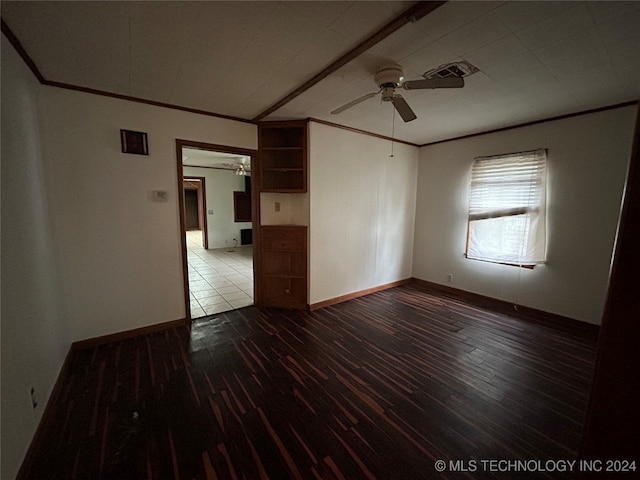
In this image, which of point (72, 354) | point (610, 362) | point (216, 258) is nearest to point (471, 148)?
point (610, 362)

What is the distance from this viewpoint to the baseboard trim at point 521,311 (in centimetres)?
309

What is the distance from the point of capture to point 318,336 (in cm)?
291

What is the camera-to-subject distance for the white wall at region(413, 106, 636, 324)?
9.45ft

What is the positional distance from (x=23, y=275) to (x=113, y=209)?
3.86 ft

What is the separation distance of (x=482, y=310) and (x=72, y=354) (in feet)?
16.0

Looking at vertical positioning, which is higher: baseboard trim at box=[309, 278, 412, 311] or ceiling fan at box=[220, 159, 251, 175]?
ceiling fan at box=[220, 159, 251, 175]

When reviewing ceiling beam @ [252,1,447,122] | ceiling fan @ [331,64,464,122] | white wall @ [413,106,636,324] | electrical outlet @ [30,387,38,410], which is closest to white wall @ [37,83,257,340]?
electrical outlet @ [30,387,38,410]

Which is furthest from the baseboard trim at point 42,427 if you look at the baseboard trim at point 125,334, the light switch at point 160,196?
the light switch at point 160,196

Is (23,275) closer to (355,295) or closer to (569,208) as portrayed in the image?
(355,295)

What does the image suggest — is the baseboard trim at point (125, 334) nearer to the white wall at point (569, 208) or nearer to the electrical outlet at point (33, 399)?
the electrical outlet at point (33, 399)

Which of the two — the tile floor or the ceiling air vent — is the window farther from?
the tile floor

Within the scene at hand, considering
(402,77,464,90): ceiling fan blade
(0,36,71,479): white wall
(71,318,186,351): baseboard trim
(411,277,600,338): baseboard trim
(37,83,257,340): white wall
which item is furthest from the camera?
(411,277,600,338): baseboard trim

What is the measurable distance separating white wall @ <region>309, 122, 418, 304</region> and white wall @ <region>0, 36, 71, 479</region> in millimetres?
2540

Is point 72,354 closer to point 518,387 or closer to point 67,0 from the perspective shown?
point 67,0
